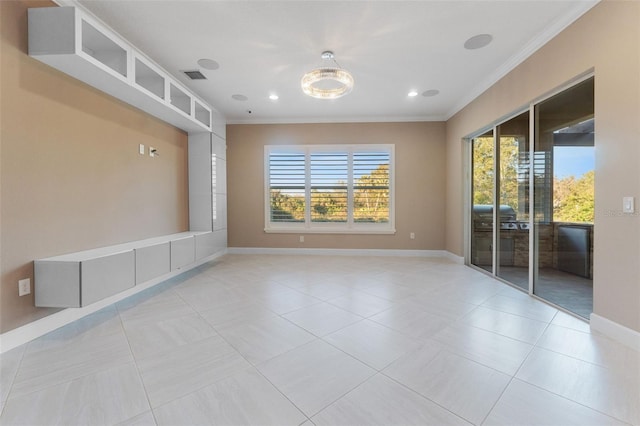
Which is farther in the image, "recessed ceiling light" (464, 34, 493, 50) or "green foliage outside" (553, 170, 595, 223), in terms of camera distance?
"recessed ceiling light" (464, 34, 493, 50)

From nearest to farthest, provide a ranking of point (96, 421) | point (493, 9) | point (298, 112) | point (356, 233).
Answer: point (96, 421) → point (493, 9) → point (298, 112) → point (356, 233)

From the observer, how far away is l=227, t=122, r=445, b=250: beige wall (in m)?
5.47

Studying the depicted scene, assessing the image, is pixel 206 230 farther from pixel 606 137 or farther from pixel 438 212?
pixel 606 137

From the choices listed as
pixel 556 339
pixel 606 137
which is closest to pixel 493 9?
pixel 606 137

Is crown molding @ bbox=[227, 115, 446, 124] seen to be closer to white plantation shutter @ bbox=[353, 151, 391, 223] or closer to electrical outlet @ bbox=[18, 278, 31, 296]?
white plantation shutter @ bbox=[353, 151, 391, 223]

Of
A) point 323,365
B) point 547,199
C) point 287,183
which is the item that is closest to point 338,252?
point 287,183

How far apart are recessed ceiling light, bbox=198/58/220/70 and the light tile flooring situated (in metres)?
3.01

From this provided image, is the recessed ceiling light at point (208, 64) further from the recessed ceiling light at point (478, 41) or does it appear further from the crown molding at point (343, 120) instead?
the recessed ceiling light at point (478, 41)

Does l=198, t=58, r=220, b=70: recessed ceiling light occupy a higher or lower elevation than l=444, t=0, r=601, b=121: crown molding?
higher

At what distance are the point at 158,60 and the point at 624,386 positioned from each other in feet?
17.2

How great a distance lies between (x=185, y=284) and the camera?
12.1ft

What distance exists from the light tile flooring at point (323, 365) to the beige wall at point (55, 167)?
0.76 m

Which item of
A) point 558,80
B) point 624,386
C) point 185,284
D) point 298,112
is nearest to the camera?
point 624,386

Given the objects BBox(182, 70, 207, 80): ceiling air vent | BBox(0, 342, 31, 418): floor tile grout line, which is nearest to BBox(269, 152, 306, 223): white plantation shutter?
BBox(182, 70, 207, 80): ceiling air vent
